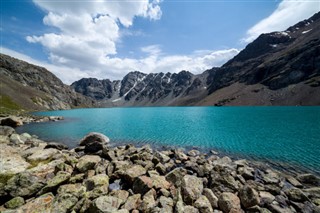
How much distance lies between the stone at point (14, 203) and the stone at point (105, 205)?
5.13 m

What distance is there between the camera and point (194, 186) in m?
14.7

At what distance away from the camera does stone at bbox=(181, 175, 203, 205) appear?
13.1 metres

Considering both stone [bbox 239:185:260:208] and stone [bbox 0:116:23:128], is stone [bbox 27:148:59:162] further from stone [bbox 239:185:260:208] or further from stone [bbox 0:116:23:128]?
stone [bbox 0:116:23:128]

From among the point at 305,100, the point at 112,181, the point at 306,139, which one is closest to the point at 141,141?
the point at 112,181

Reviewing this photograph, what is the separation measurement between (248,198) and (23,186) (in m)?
16.2

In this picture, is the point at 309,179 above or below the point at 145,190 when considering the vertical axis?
below

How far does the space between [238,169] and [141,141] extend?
861 inches

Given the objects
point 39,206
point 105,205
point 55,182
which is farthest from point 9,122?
point 105,205

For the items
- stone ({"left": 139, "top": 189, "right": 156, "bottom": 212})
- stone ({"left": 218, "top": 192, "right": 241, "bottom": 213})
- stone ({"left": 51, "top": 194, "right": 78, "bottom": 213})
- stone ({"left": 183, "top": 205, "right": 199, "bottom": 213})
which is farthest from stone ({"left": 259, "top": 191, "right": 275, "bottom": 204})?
stone ({"left": 51, "top": 194, "right": 78, "bottom": 213})

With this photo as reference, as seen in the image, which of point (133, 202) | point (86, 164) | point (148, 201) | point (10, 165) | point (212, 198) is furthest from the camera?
point (86, 164)

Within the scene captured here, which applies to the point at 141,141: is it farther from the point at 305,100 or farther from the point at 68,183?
the point at 305,100

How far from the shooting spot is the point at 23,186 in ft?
45.4

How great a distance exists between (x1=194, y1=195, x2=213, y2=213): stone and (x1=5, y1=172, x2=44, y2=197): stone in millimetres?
11634

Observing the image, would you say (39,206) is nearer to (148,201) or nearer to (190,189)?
(148,201)
